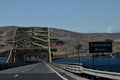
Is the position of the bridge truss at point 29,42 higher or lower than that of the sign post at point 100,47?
higher

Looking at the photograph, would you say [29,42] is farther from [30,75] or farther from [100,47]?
[100,47]

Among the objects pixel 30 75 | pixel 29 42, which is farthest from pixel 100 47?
pixel 29 42

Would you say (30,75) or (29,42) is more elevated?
(29,42)

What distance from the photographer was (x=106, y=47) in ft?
123

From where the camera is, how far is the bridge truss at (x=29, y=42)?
597 ft

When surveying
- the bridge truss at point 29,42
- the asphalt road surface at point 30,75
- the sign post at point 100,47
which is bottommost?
the asphalt road surface at point 30,75

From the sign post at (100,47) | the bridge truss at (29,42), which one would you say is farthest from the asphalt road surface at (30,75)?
the bridge truss at (29,42)

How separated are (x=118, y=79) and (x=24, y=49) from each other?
16118cm

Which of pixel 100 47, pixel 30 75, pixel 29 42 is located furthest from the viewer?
pixel 29 42

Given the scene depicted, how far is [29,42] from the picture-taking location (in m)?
188

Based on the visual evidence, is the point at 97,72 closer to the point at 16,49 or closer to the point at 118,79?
the point at 118,79

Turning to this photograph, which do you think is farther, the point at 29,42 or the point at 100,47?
the point at 29,42

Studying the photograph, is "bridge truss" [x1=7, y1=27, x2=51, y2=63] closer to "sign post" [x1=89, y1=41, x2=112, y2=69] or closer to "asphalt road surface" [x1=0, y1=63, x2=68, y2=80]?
"asphalt road surface" [x1=0, y1=63, x2=68, y2=80]

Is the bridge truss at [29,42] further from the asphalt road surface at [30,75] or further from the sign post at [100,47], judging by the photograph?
the sign post at [100,47]
